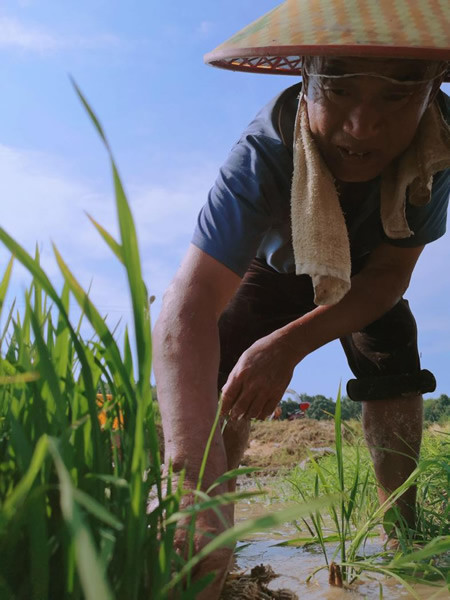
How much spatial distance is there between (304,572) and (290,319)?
1078 millimetres

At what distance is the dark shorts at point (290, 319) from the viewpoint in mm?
3154

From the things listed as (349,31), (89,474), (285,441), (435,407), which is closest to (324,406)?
(435,407)

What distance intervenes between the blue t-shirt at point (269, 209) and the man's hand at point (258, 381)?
287 mm

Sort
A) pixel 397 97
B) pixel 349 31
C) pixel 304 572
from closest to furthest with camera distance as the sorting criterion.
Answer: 1. pixel 349 31
2. pixel 397 97
3. pixel 304 572

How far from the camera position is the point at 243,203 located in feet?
7.77

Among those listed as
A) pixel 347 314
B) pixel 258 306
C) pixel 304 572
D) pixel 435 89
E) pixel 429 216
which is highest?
pixel 435 89

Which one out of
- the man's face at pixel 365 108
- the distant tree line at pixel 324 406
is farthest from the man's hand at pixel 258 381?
the distant tree line at pixel 324 406

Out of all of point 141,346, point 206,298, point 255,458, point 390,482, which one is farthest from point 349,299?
point 255,458

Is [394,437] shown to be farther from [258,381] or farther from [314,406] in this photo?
[314,406]

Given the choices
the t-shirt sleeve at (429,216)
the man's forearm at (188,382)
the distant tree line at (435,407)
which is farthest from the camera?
the distant tree line at (435,407)

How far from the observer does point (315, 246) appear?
2373mm

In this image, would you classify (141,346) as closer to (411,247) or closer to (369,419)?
(411,247)

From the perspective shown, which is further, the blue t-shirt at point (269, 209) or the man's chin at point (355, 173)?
the man's chin at point (355, 173)

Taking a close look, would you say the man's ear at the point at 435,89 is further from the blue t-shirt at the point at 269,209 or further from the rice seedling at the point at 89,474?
the rice seedling at the point at 89,474
